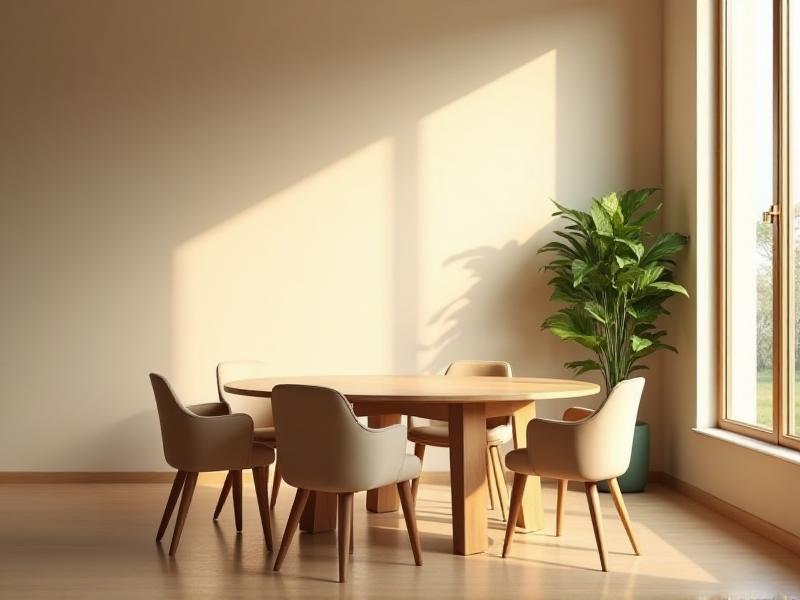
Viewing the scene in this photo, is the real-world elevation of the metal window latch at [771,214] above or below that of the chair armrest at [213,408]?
above

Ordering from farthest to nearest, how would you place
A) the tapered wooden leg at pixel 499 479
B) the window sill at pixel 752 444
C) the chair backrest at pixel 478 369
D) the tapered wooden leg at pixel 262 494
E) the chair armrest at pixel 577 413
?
the chair backrest at pixel 478 369 < the tapered wooden leg at pixel 499 479 < the chair armrest at pixel 577 413 < the window sill at pixel 752 444 < the tapered wooden leg at pixel 262 494

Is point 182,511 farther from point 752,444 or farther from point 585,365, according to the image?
point 752,444

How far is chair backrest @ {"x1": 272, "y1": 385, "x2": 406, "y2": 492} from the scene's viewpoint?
142 inches

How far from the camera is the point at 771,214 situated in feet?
15.4

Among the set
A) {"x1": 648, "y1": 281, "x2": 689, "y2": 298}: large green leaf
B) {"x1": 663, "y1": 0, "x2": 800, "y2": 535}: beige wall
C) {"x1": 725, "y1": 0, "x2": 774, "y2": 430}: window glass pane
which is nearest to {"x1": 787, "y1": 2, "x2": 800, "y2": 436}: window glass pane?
{"x1": 725, "y1": 0, "x2": 774, "y2": 430}: window glass pane

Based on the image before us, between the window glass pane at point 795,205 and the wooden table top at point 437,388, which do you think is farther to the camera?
the window glass pane at point 795,205

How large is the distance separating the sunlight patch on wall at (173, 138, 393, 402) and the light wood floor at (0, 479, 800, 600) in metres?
1.20

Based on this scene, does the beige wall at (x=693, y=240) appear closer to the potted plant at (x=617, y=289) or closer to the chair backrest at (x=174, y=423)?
the potted plant at (x=617, y=289)

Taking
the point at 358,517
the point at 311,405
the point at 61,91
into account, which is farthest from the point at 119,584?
the point at 61,91

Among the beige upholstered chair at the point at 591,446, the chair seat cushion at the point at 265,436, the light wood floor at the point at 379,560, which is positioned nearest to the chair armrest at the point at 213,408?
the chair seat cushion at the point at 265,436

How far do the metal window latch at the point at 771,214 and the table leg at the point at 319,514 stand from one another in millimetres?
A: 2633

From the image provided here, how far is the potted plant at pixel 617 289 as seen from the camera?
558 cm

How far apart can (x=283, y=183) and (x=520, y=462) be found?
2.91 meters

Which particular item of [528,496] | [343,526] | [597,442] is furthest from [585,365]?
[343,526]
